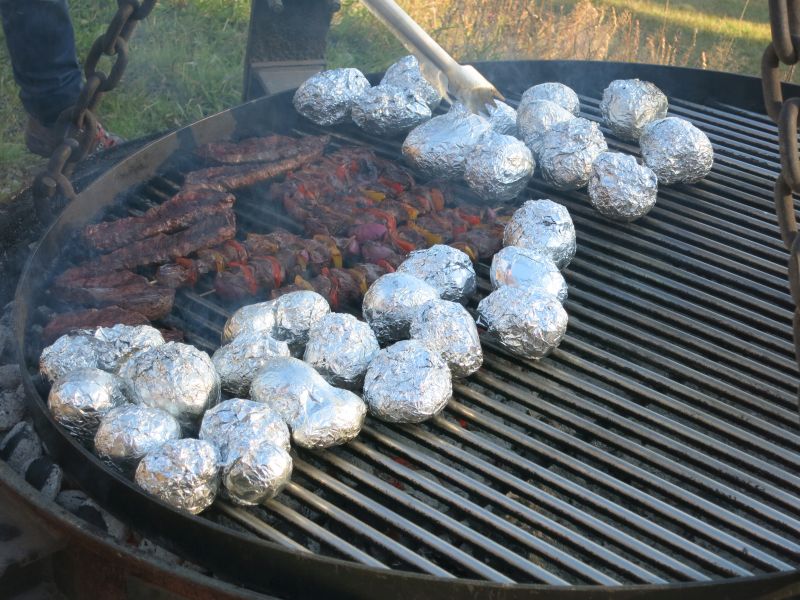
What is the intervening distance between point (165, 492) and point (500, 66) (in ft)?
9.18

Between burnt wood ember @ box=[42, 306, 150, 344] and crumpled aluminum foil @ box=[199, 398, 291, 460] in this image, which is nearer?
crumpled aluminum foil @ box=[199, 398, 291, 460]

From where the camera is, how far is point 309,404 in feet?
7.54

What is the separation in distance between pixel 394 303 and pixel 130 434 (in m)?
0.88

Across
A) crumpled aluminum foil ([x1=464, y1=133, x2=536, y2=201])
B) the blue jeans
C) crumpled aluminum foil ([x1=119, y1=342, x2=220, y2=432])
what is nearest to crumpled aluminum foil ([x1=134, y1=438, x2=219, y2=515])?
crumpled aluminum foil ([x1=119, y1=342, x2=220, y2=432])

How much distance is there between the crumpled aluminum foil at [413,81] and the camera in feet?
12.6

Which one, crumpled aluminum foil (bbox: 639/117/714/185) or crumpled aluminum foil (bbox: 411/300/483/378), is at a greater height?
crumpled aluminum foil (bbox: 639/117/714/185)

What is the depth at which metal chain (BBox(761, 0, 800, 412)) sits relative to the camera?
5.00ft

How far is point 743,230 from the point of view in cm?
325

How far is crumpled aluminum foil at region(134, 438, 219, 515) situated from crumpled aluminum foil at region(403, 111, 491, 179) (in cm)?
165

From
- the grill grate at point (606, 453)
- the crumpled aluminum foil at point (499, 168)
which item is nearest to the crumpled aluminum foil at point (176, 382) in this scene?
the grill grate at point (606, 453)

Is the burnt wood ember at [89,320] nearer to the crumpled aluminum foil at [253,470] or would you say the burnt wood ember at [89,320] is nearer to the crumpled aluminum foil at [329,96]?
the crumpled aluminum foil at [253,470]

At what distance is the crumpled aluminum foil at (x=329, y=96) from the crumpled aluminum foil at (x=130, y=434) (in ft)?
6.19

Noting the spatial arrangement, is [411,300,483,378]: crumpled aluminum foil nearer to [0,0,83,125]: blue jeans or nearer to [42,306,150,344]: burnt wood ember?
[42,306,150,344]: burnt wood ember

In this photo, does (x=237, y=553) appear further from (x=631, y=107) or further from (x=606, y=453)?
(x=631, y=107)
